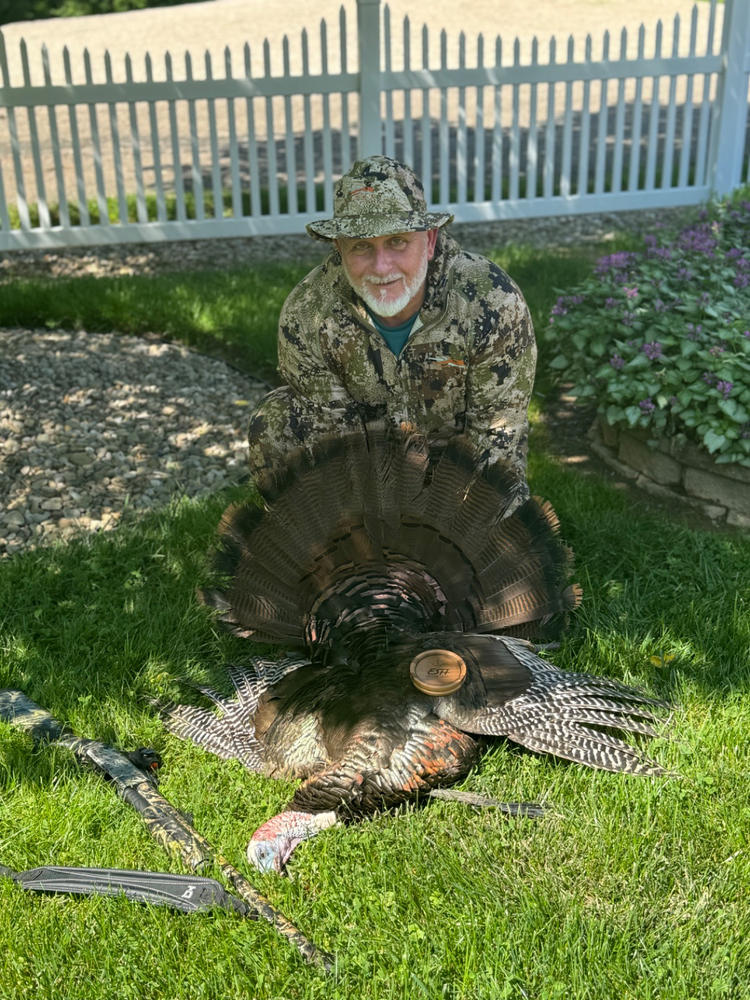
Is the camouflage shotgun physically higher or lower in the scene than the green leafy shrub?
lower

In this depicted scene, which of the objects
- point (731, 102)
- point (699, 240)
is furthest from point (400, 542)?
point (731, 102)

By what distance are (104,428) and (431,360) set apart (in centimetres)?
262

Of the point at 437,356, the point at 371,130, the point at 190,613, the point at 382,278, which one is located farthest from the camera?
the point at 371,130

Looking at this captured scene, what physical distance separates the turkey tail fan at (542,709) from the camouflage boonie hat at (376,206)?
55.6 inches

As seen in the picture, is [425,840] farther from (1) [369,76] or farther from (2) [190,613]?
(1) [369,76]

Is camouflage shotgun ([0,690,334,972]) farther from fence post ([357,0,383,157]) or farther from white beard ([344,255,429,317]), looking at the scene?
fence post ([357,0,383,157])

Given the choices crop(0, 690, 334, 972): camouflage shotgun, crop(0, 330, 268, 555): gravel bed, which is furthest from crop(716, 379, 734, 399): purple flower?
crop(0, 690, 334, 972): camouflage shotgun

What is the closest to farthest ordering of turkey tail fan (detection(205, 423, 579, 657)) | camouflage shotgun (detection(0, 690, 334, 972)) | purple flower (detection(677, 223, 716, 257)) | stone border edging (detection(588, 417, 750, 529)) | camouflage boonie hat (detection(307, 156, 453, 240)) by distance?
camouflage shotgun (detection(0, 690, 334, 972)) → turkey tail fan (detection(205, 423, 579, 657)) → camouflage boonie hat (detection(307, 156, 453, 240)) → stone border edging (detection(588, 417, 750, 529)) → purple flower (detection(677, 223, 716, 257))

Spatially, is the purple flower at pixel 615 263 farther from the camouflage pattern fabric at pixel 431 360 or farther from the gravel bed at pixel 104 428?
the camouflage pattern fabric at pixel 431 360

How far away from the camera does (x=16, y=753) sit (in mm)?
3572

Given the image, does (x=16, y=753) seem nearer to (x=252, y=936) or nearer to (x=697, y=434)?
(x=252, y=936)

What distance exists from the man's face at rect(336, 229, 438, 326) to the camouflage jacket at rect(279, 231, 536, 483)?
0.43ft

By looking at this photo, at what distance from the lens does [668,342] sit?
5379 millimetres

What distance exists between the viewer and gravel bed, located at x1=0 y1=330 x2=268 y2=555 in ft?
17.8
